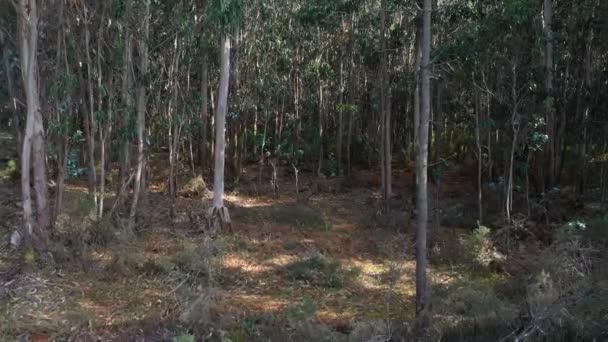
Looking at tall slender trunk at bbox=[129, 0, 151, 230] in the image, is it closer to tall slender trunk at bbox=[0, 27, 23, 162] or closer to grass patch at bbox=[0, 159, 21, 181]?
tall slender trunk at bbox=[0, 27, 23, 162]

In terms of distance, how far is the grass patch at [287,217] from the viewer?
15.6m

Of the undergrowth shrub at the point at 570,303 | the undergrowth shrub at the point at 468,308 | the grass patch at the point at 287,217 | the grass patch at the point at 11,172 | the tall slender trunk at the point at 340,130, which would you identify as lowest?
the undergrowth shrub at the point at 468,308

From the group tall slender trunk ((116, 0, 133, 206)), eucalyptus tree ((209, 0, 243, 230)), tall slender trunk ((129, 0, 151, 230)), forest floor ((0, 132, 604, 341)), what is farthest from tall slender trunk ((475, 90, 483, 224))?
tall slender trunk ((116, 0, 133, 206))

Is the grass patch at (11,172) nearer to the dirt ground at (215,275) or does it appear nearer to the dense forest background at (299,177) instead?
the dense forest background at (299,177)

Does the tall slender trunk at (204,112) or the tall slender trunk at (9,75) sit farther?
the tall slender trunk at (204,112)

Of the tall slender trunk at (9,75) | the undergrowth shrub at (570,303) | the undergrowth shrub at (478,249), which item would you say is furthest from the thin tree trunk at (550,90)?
the tall slender trunk at (9,75)

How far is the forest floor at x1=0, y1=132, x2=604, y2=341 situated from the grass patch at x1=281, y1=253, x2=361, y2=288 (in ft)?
0.08

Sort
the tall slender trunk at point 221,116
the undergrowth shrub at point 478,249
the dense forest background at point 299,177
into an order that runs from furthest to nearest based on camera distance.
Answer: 1. the tall slender trunk at point 221,116
2. the undergrowth shrub at point 478,249
3. the dense forest background at point 299,177

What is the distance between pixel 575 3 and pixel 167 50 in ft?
33.0

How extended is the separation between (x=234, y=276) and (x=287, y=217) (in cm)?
415

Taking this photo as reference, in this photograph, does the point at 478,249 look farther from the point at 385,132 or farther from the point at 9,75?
the point at 9,75

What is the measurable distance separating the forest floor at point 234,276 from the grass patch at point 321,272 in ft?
0.08

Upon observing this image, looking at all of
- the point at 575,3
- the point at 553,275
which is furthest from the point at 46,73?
the point at 575,3

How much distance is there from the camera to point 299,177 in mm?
21266
